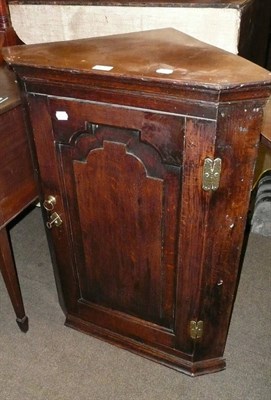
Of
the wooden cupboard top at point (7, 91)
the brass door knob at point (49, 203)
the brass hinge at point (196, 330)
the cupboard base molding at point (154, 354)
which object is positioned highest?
the wooden cupboard top at point (7, 91)

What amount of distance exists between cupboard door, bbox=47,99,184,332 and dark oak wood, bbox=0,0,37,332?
0.70 feet

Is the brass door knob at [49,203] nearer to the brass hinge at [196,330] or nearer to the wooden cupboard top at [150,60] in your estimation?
the wooden cupboard top at [150,60]

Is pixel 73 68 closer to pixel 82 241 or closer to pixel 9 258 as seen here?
pixel 82 241

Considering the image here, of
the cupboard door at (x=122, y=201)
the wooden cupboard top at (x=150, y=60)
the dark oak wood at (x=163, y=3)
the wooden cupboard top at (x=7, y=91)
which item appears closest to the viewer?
the wooden cupboard top at (x=150, y=60)

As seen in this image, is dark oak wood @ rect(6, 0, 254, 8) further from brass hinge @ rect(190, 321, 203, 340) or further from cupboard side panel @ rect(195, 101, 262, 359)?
brass hinge @ rect(190, 321, 203, 340)

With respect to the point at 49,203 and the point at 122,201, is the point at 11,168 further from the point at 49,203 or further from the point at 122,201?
the point at 122,201

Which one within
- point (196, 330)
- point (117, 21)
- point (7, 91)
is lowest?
point (196, 330)

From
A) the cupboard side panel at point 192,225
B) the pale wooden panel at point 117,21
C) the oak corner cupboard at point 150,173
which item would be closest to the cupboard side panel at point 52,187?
the oak corner cupboard at point 150,173

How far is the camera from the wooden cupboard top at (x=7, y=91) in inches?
46.7

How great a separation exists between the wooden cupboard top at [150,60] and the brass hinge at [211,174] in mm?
189

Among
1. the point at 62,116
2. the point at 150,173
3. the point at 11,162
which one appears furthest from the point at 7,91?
the point at 150,173

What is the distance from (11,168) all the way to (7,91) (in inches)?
10.2

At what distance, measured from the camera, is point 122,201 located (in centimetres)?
113

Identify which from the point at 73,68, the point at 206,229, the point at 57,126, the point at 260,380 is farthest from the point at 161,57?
the point at 260,380
